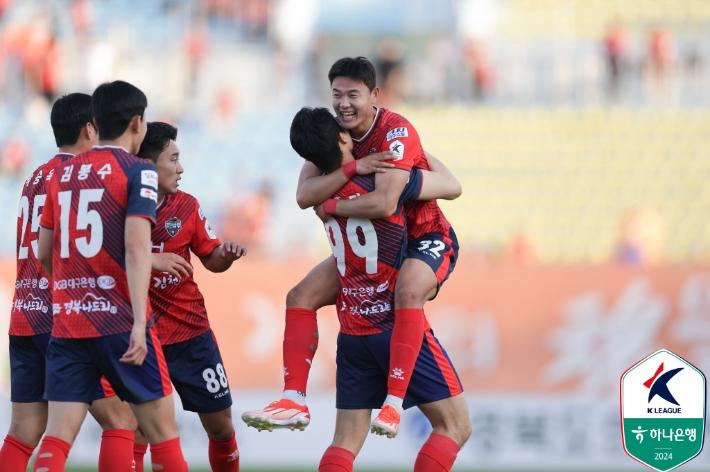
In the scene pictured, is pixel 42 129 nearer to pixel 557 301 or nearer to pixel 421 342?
pixel 557 301

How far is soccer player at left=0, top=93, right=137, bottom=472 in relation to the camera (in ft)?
17.6

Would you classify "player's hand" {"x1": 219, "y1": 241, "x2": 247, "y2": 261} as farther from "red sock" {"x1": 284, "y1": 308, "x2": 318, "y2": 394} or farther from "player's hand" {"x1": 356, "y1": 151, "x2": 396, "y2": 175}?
"player's hand" {"x1": 356, "y1": 151, "x2": 396, "y2": 175}

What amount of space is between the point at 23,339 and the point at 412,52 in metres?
14.5

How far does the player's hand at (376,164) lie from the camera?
5188 millimetres

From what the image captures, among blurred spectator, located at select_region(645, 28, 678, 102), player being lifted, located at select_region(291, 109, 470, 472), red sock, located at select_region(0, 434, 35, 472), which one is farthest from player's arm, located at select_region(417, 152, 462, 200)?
blurred spectator, located at select_region(645, 28, 678, 102)

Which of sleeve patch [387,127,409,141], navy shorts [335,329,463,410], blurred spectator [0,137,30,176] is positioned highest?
blurred spectator [0,137,30,176]

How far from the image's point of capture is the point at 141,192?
4574mm

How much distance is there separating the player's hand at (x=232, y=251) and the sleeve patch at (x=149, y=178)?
1.03 meters

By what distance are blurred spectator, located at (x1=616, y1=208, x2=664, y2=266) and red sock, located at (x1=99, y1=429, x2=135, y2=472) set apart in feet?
31.5

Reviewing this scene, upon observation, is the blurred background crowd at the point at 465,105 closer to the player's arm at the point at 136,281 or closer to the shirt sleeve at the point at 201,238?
the shirt sleeve at the point at 201,238

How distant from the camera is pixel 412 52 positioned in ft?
62.1

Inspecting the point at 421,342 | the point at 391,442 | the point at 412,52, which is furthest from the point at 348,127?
the point at 412,52

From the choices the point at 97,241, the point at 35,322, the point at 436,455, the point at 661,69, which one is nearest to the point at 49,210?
the point at 97,241

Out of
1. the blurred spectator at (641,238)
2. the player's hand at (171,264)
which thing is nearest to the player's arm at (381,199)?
the player's hand at (171,264)
